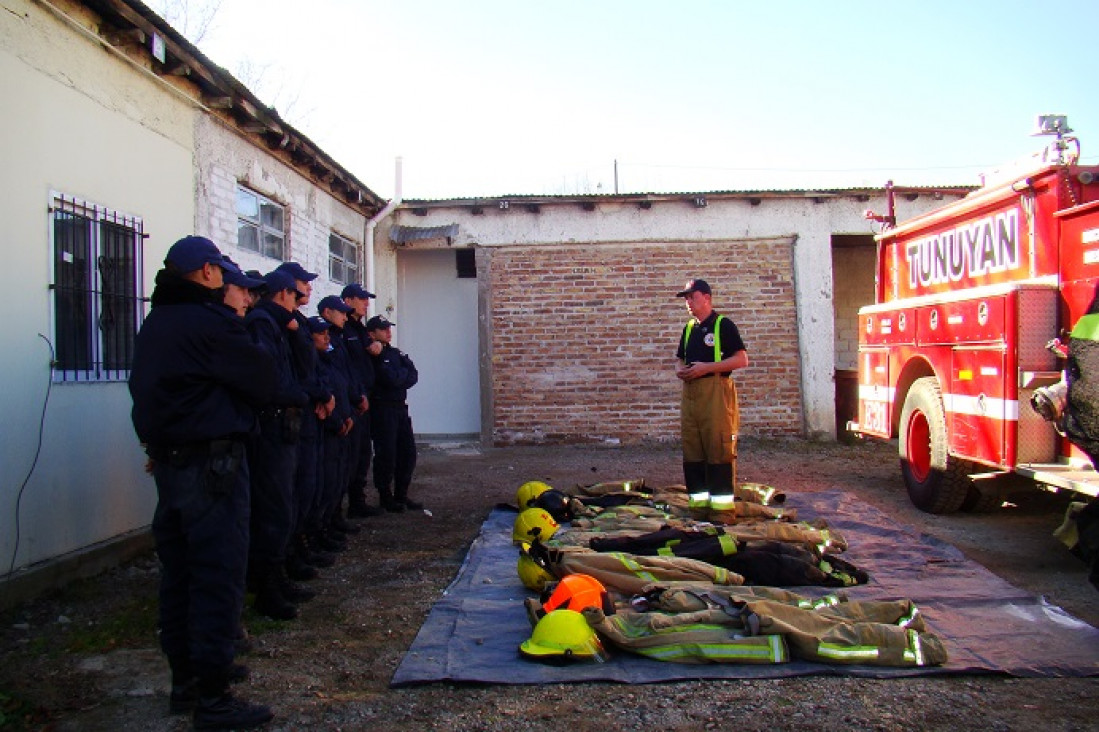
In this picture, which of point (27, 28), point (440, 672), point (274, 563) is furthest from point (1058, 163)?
point (27, 28)

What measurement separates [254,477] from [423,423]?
946 centimetres

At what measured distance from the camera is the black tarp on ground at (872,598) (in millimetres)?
3869

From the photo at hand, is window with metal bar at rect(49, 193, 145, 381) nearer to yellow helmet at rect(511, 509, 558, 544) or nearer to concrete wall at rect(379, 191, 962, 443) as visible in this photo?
yellow helmet at rect(511, 509, 558, 544)

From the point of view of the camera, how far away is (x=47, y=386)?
551cm

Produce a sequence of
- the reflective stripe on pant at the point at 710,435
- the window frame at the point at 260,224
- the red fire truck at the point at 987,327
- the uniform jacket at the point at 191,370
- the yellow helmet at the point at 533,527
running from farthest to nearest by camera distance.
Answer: the window frame at the point at 260,224 < the reflective stripe on pant at the point at 710,435 < the yellow helmet at the point at 533,527 < the red fire truck at the point at 987,327 < the uniform jacket at the point at 191,370

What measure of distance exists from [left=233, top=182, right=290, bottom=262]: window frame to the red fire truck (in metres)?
6.36

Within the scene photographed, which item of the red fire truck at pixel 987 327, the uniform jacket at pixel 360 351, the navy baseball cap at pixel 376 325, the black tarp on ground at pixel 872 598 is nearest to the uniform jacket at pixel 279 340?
the black tarp on ground at pixel 872 598

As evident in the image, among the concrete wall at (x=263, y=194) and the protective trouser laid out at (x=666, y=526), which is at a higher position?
the concrete wall at (x=263, y=194)

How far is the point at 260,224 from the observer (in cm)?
927

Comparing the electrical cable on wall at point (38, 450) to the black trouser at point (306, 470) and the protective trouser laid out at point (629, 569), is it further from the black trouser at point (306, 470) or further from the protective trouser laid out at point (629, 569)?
the protective trouser laid out at point (629, 569)

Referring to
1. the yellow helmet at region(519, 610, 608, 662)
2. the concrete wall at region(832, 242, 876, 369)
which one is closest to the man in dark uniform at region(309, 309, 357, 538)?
the yellow helmet at region(519, 610, 608, 662)

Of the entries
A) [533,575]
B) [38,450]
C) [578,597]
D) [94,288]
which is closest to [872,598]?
[578,597]

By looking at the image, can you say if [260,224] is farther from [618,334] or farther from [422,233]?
[618,334]

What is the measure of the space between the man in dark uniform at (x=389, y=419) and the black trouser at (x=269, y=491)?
119 inches
